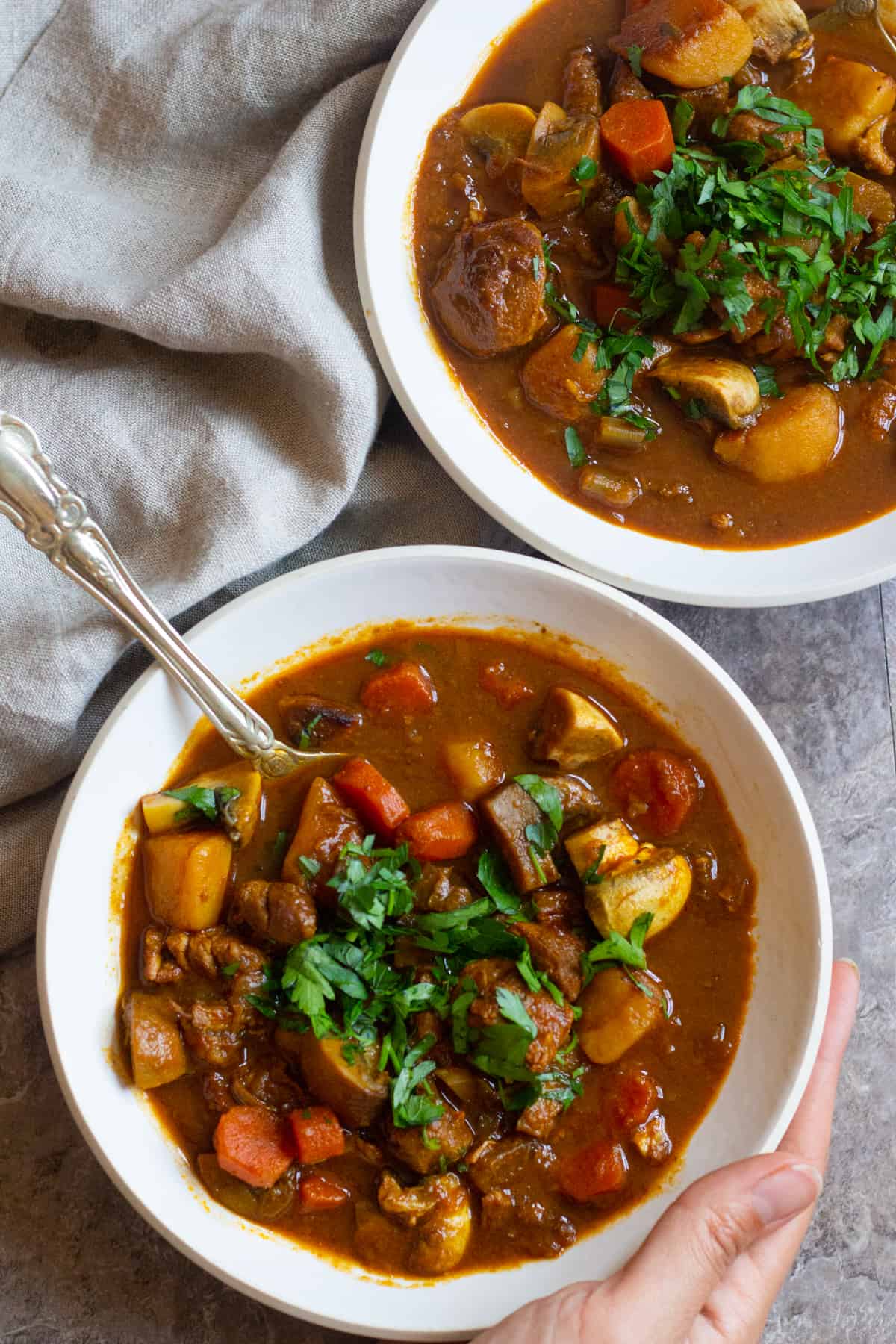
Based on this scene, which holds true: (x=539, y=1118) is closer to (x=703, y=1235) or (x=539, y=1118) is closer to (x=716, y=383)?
(x=703, y=1235)

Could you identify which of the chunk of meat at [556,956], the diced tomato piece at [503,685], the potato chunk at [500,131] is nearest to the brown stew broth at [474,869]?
the diced tomato piece at [503,685]

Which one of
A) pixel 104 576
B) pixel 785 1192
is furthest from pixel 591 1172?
pixel 104 576

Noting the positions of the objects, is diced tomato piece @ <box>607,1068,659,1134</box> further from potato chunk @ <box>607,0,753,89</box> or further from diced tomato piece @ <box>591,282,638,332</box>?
potato chunk @ <box>607,0,753,89</box>

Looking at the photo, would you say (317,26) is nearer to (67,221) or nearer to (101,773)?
(67,221)

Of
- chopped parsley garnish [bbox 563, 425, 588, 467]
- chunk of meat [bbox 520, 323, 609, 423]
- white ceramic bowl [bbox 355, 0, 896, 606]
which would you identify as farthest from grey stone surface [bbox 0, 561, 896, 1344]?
chunk of meat [bbox 520, 323, 609, 423]

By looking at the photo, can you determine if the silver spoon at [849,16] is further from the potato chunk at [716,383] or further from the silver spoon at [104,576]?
the silver spoon at [104,576]
